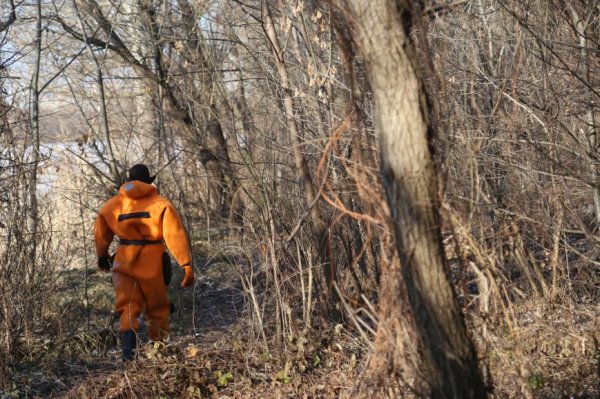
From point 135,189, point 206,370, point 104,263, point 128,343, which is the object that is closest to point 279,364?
point 206,370

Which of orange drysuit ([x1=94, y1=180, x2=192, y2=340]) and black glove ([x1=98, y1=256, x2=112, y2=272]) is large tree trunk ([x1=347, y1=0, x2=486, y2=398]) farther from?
black glove ([x1=98, y1=256, x2=112, y2=272])

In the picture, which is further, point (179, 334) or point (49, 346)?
point (179, 334)

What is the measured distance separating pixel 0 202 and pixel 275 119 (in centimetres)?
314

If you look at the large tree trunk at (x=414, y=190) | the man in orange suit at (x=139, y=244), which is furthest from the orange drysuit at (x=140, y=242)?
the large tree trunk at (x=414, y=190)

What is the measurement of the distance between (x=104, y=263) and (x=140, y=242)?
0.55m

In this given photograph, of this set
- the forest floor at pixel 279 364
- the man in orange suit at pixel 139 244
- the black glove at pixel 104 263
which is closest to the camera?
the forest floor at pixel 279 364

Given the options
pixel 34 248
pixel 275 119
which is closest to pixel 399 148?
pixel 34 248

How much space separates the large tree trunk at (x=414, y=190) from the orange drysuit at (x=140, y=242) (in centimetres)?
399

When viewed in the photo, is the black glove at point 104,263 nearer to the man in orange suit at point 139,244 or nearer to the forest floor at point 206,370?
the man in orange suit at point 139,244

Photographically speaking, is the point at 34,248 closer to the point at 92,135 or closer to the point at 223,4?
the point at 92,135

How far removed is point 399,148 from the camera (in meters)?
4.02

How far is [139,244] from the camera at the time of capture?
783 centimetres

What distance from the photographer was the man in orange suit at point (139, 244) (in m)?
7.71

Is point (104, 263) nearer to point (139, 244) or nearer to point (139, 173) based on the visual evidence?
point (139, 244)
